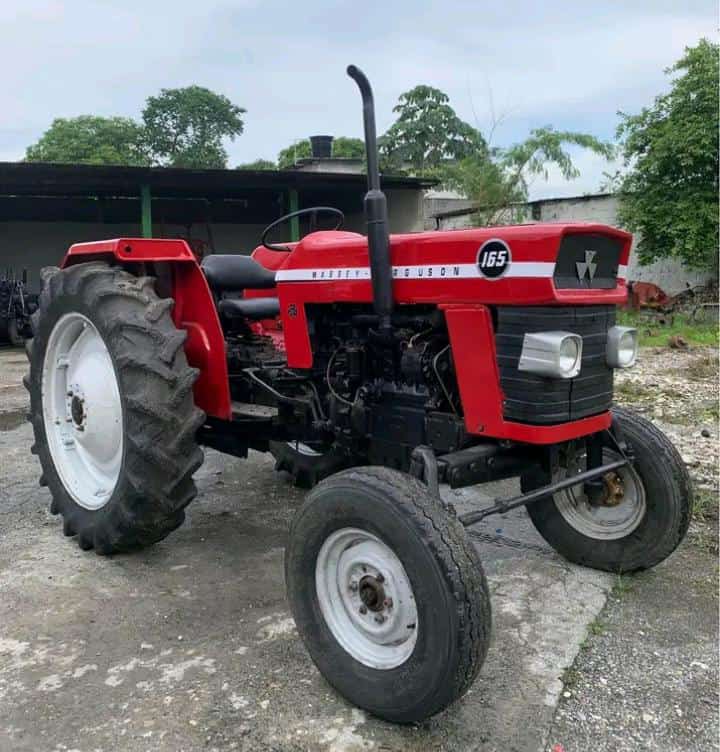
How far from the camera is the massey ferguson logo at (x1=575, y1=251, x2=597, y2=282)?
250 cm

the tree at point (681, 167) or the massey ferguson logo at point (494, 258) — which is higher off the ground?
the tree at point (681, 167)

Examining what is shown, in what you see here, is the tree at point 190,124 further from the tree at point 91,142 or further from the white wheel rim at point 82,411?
the white wheel rim at point 82,411

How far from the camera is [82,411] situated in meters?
3.61

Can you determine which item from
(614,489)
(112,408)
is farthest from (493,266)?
(112,408)

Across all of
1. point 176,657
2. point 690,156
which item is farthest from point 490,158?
point 176,657

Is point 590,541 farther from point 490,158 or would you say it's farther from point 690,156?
point 490,158

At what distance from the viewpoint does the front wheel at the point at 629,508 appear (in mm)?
3037

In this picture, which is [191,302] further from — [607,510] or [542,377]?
[607,510]

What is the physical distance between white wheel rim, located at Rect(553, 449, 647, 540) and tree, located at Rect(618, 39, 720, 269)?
13.2 meters

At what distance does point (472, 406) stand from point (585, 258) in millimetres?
622

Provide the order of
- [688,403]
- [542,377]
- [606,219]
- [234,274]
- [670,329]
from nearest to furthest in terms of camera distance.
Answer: [542,377], [234,274], [688,403], [670,329], [606,219]

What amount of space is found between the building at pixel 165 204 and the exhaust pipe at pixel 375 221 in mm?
11781

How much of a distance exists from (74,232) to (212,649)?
1777 centimetres

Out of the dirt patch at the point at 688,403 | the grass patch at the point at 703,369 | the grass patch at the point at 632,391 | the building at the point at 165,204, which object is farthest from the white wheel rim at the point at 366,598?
the building at the point at 165,204
